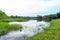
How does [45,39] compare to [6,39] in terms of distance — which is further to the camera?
[6,39]

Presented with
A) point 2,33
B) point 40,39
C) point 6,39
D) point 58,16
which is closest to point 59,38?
point 40,39

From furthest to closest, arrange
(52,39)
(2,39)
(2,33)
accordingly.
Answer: (2,33)
(2,39)
(52,39)

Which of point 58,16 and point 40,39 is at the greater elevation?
point 40,39

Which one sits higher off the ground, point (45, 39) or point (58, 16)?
point (45, 39)

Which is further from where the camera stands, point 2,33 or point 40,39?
point 2,33

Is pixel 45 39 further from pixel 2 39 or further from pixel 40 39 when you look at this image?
pixel 2 39

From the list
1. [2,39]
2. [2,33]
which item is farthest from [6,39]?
[2,33]

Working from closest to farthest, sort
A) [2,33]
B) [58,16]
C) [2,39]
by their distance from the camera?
[2,39] < [2,33] < [58,16]

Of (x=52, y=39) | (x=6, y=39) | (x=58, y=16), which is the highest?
(x=52, y=39)

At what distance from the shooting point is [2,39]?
29.6m

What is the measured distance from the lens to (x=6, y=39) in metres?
30.1

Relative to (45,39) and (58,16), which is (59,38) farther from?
(58,16)

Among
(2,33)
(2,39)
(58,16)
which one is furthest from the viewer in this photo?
(58,16)

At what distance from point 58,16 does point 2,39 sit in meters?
93.0
